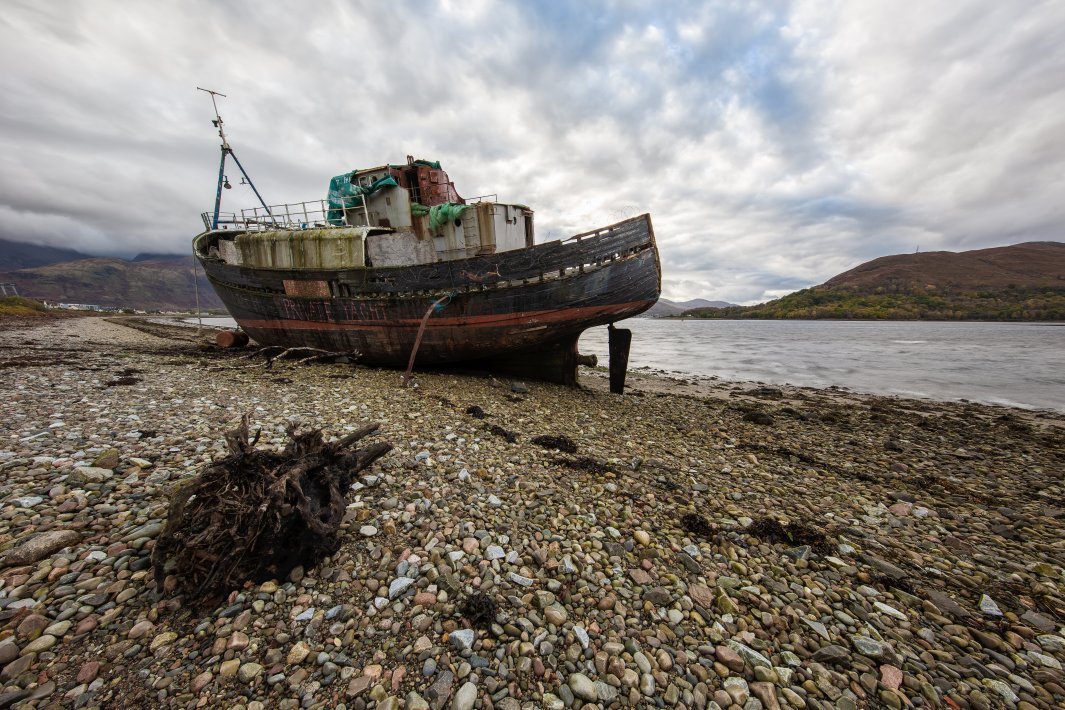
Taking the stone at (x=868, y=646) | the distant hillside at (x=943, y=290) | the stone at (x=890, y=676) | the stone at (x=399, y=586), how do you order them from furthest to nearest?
the distant hillside at (x=943, y=290) < the stone at (x=399, y=586) < the stone at (x=868, y=646) < the stone at (x=890, y=676)

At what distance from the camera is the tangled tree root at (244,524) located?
308 cm

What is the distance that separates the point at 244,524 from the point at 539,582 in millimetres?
2655

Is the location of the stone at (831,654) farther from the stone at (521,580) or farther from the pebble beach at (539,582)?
the stone at (521,580)

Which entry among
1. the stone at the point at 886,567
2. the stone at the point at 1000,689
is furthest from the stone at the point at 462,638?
the stone at the point at 886,567

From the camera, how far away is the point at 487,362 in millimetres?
13852

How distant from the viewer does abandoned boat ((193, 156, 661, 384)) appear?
11.3 m

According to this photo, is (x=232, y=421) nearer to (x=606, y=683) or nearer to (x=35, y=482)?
(x=35, y=482)

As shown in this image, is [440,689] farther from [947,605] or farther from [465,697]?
[947,605]

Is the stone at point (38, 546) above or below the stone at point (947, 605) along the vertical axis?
above

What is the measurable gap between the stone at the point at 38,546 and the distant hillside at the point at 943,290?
13608cm

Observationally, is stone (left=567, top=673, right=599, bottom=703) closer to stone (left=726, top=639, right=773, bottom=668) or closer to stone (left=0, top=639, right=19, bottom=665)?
stone (left=726, top=639, right=773, bottom=668)

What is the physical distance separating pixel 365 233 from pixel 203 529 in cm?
1137

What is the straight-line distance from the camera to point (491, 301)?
11508mm

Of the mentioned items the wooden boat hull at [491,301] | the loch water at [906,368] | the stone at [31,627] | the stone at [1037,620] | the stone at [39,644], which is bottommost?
the loch water at [906,368]
